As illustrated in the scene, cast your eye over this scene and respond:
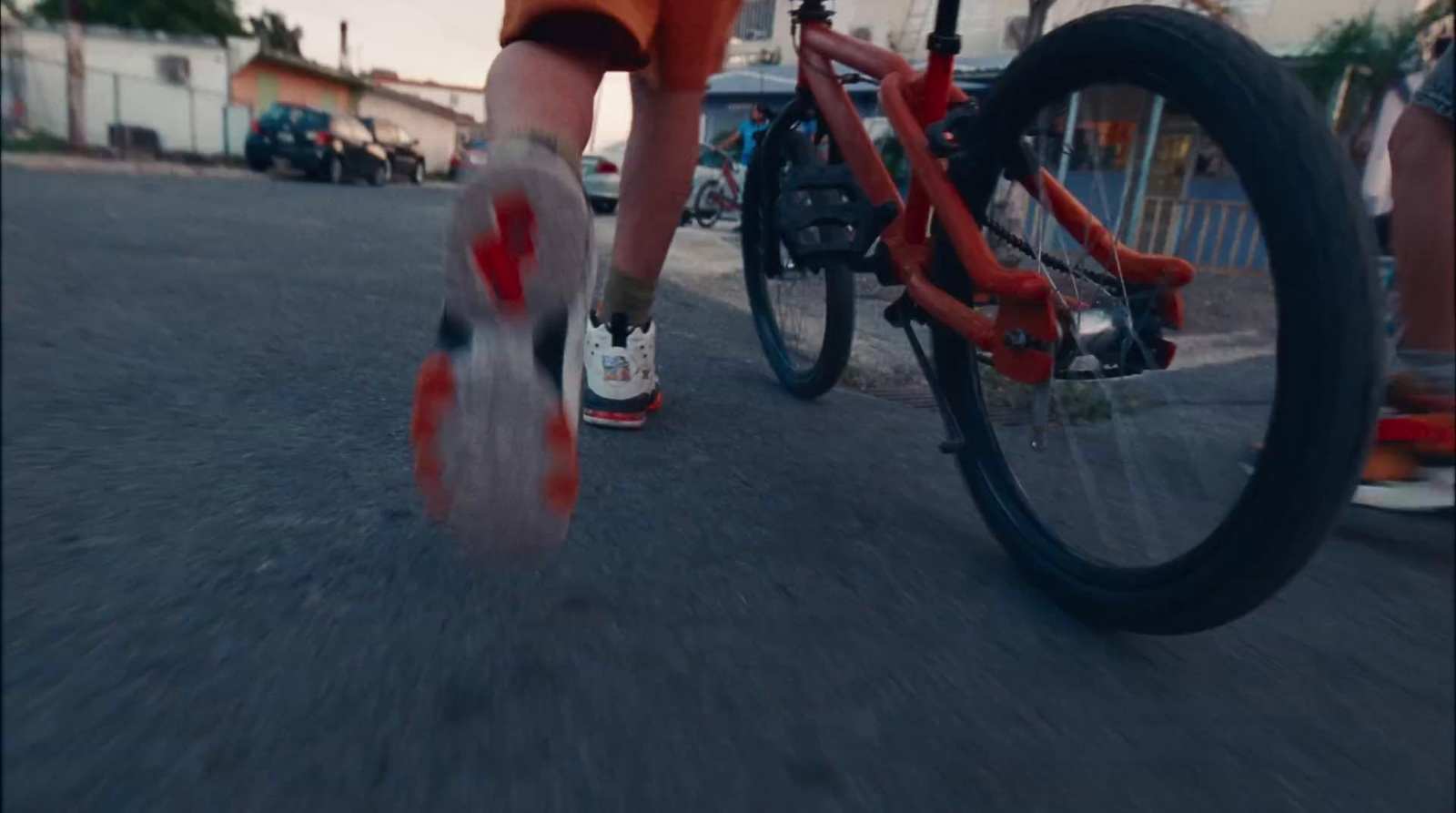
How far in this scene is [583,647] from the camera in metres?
1.12

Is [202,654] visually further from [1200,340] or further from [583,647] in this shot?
[1200,340]

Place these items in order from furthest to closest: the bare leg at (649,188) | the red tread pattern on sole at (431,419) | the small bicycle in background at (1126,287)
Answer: the bare leg at (649,188)
the red tread pattern on sole at (431,419)
the small bicycle in background at (1126,287)

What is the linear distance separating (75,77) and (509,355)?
491mm

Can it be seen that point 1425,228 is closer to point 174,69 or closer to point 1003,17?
point 174,69

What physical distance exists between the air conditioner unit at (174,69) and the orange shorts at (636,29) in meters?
0.51

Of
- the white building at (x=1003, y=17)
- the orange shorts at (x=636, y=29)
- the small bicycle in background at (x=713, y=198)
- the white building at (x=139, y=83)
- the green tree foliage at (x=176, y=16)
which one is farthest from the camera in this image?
the small bicycle in background at (x=713, y=198)

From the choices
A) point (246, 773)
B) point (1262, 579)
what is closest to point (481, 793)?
point (246, 773)

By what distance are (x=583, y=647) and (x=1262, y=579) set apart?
2.43 ft

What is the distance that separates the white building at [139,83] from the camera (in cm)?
51

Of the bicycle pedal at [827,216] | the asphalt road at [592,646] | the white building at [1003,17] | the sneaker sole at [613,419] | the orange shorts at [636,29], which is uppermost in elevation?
the white building at [1003,17]

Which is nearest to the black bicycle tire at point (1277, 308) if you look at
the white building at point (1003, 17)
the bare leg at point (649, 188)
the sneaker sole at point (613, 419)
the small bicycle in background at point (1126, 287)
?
the small bicycle in background at point (1126, 287)

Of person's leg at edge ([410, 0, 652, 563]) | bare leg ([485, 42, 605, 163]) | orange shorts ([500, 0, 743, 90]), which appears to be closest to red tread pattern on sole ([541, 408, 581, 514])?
person's leg at edge ([410, 0, 652, 563])

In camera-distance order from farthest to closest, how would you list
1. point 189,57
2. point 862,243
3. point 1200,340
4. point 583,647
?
point 862,243 < point 1200,340 < point 583,647 < point 189,57

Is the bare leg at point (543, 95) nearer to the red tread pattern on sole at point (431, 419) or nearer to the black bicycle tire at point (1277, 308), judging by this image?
the red tread pattern on sole at point (431, 419)
